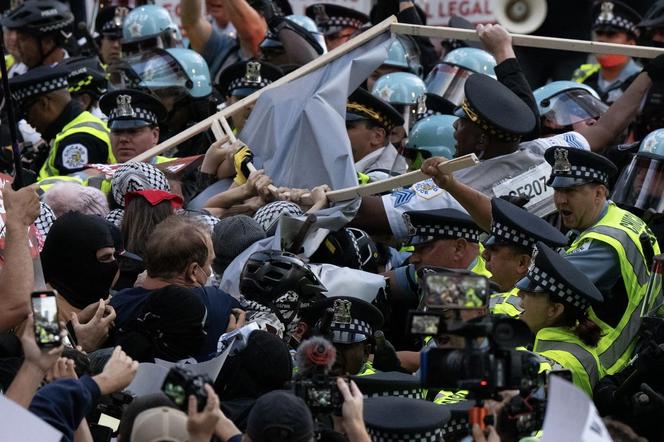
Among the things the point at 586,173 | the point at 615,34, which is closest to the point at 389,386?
the point at 586,173

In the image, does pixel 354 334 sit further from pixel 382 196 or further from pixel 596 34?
pixel 596 34

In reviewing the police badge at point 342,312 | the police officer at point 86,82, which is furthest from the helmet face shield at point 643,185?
the police officer at point 86,82

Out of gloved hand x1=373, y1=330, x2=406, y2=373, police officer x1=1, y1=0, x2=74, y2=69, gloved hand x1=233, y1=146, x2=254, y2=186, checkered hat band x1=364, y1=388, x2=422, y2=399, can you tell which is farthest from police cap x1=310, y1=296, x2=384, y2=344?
police officer x1=1, y1=0, x2=74, y2=69

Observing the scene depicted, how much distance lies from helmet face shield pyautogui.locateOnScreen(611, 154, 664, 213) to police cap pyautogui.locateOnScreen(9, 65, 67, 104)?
4.05 meters

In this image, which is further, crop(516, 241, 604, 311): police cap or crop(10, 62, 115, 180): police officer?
crop(10, 62, 115, 180): police officer

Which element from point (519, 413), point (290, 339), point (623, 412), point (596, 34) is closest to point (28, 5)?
point (596, 34)

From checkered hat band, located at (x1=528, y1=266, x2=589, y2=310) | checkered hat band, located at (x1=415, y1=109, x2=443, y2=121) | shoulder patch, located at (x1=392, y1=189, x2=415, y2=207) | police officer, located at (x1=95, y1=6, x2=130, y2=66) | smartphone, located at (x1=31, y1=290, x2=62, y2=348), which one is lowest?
police officer, located at (x1=95, y1=6, x2=130, y2=66)

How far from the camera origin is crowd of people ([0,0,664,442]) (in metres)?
5.63

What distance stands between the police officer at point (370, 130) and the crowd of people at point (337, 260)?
0.05 ft

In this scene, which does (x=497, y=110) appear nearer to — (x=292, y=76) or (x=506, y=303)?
(x=292, y=76)

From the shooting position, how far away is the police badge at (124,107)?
1047cm

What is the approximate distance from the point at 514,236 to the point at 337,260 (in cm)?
113

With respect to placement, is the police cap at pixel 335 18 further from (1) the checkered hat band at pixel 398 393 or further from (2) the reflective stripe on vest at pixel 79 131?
(1) the checkered hat band at pixel 398 393

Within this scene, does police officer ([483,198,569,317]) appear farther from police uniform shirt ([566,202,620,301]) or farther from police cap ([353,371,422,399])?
police cap ([353,371,422,399])
